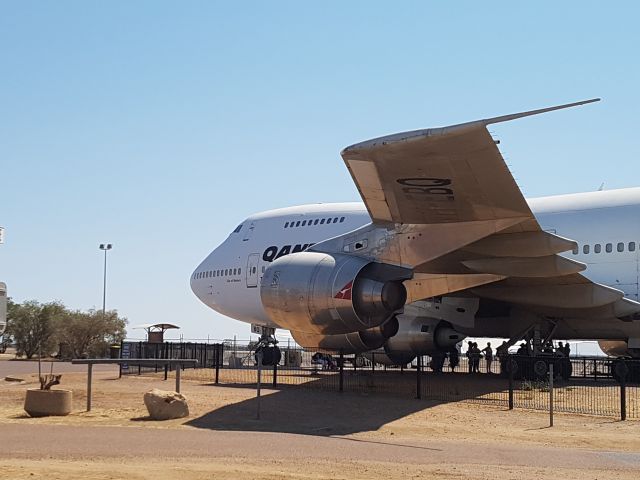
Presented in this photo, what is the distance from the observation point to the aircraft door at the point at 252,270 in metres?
28.4

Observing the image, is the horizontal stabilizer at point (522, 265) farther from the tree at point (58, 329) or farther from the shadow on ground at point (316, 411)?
the tree at point (58, 329)

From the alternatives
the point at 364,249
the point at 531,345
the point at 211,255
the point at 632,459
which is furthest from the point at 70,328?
the point at 632,459

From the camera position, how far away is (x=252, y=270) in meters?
28.6

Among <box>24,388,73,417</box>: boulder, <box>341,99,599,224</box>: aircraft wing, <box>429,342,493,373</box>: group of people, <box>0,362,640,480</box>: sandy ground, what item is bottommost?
<box>0,362,640,480</box>: sandy ground

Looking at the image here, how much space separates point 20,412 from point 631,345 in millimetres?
13641

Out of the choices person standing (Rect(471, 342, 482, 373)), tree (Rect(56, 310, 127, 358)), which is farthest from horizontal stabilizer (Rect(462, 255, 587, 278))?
tree (Rect(56, 310, 127, 358))

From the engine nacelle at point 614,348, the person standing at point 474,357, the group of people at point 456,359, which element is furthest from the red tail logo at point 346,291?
the engine nacelle at point 614,348

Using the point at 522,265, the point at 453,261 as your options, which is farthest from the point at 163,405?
the point at 522,265

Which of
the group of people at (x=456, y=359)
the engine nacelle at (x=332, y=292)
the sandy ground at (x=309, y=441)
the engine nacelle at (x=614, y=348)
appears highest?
the engine nacelle at (x=332, y=292)

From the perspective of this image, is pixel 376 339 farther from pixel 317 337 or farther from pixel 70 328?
pixel 70 328

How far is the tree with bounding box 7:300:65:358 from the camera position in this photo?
5484cm

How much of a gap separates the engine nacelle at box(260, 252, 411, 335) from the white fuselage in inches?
284

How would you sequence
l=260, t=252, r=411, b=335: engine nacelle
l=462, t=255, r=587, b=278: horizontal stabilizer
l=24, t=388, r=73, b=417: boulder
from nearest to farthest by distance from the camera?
l=24, t=388, r=73, b=417: boulder, l=260, t=252, r=411, b=335: engine nacelle, l=462, t=255, r=587, b=278: horizontal stabilizer

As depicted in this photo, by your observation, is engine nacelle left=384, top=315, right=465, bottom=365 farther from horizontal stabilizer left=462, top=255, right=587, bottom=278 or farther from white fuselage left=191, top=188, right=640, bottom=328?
horizontal stabilizer left=462, top=255, right=587, bottom=278
